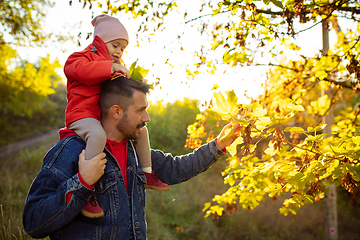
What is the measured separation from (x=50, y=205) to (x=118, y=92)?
71cm

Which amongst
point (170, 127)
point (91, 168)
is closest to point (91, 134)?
point (91, 168)

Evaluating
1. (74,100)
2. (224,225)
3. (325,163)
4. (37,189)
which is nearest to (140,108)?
(74,100)

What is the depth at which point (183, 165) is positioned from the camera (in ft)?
6.07

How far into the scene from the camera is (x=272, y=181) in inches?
84.8

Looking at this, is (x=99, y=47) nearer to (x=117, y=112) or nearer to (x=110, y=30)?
(x=110, y=30)

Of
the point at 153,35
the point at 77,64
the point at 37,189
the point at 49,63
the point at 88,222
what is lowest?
the point at 88,222

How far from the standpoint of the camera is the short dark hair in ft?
5.06

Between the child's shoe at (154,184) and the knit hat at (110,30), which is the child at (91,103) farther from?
the knit hat at (110,30)

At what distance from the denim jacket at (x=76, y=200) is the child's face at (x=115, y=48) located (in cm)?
68

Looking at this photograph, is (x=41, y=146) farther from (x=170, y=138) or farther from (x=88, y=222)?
(x=88, y=222)

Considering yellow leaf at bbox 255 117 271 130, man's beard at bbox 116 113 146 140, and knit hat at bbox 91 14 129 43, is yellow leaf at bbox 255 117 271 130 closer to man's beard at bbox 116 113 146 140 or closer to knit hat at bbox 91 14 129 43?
man's beard at bbox 116 113 146 140

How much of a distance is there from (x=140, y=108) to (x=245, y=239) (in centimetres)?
616

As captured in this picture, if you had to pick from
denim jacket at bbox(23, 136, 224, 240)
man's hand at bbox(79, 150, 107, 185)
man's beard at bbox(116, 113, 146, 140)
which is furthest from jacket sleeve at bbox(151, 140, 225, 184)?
man's hand at bbox(79, 150, 107, 185)

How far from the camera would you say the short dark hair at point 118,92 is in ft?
5.06
